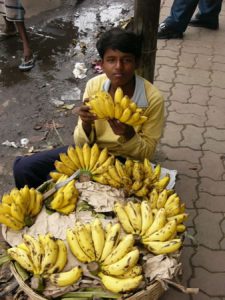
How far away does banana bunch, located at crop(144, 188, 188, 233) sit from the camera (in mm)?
2620

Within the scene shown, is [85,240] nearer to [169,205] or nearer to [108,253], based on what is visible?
[108,253]

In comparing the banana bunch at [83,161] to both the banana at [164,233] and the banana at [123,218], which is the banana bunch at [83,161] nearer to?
the banana at [123,218]

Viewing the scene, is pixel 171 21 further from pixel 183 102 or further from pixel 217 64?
pixel 183 102

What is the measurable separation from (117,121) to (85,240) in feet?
2.61

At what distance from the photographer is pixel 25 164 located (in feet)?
10.8

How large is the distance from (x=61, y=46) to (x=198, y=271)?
4322 millimetres

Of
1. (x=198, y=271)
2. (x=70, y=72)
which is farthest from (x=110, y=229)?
(x=70, y=72)

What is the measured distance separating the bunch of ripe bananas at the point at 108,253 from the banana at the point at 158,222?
0.51 ft

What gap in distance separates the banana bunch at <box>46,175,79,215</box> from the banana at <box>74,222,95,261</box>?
0.27 meters

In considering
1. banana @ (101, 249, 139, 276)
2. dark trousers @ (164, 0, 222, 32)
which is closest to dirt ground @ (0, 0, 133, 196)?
dark trousers @ (164, 0, 222, 32)

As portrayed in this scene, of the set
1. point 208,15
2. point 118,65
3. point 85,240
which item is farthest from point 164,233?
point 208,15

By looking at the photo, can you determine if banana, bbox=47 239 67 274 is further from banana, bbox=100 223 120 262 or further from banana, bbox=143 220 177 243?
banana, bbox=143 220 177 243

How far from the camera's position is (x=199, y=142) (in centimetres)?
450

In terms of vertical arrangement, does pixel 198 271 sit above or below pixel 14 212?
below
